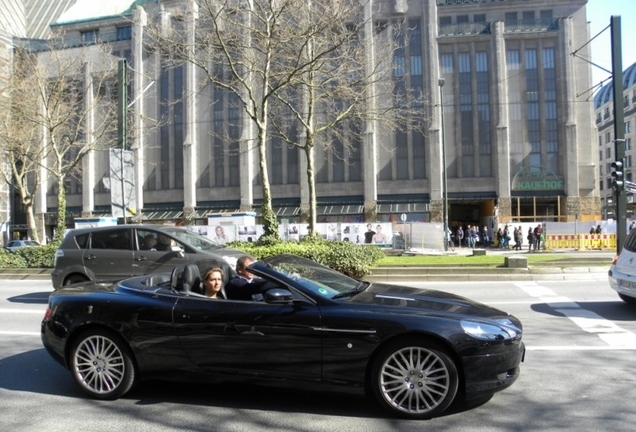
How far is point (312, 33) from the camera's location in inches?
602

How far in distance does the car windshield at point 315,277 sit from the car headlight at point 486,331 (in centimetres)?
112

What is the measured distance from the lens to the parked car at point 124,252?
Result: 33.8 ft

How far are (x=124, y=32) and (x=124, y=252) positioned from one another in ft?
149

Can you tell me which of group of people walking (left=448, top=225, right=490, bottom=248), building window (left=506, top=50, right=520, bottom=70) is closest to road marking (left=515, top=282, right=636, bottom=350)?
group of people walking (left=448, top=225, right=490, bottom=248)

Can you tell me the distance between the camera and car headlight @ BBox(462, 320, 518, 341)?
407 cm

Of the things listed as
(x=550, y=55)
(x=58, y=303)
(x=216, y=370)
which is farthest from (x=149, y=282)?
(x=550, y=55)

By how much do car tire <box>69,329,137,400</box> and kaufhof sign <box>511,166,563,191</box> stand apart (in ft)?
138

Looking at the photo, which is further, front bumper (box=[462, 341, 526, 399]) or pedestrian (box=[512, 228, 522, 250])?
pedestrian (box=[512, 228, 522, 250])

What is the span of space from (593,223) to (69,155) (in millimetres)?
41896

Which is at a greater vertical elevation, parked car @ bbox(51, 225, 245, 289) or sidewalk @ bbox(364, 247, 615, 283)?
parked car @ bbox(51, 225, 245, 289)

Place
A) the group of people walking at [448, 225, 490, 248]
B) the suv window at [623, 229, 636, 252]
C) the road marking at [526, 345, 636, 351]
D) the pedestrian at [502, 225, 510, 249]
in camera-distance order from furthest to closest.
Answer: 1. the group of people walking at [448, 225, 490, 248]
2. the pedestrian at [502, 225, 510, 249]
3. the suv window at [623, 229, 636, 252]
4. the road marking at [526, 345, 636, 351]

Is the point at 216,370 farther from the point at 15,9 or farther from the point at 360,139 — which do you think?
the point at 15,9

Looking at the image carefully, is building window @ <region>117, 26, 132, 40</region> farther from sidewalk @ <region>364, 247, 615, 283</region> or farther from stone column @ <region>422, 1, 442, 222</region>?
sidewalk @ <region>364, 247, 615, 283</region>

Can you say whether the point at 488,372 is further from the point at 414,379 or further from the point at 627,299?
the point at 627,299
